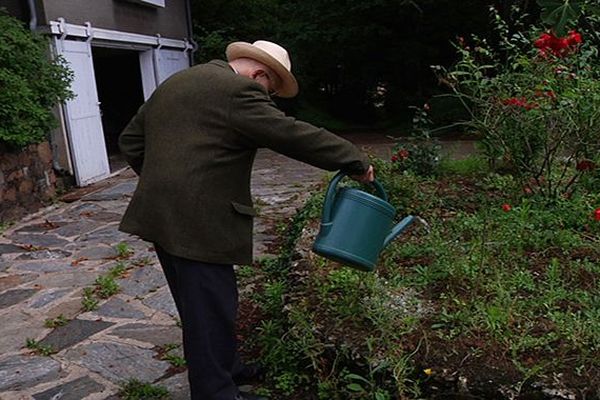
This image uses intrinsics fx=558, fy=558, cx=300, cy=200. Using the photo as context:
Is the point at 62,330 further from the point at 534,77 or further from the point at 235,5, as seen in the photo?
the point at 235,5

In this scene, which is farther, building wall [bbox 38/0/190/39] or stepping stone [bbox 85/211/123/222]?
building wall [bbox 38/0/190/39]

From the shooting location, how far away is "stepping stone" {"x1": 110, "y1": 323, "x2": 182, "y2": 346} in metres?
2.91

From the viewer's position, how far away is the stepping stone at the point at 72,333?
289 centimetres

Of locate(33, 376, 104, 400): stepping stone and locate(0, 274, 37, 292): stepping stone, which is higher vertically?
locate(0, 274, 37, 292): stepping stone

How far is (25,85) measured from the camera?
5.20 metres

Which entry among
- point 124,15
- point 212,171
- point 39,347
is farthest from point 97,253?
point 124,15

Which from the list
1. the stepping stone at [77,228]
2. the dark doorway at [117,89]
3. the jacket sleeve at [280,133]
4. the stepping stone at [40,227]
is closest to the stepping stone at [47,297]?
the stepping stone at [77,228]

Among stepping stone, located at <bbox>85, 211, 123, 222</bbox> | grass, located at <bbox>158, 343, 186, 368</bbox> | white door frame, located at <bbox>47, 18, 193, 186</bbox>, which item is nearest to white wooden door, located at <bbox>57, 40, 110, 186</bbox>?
white door frame, located at <bbox>47, 18, 193, 186</bbox>

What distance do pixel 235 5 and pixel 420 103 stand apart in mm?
4838

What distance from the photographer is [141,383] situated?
8.14 ft

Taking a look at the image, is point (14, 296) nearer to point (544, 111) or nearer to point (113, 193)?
point (113, 193)

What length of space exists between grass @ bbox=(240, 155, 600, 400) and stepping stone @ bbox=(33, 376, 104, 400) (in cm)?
74

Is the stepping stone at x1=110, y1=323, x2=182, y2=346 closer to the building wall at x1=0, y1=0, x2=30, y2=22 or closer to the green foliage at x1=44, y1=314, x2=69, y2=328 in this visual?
the green foliage at x1=44, y1=314, x2=69, y2=328

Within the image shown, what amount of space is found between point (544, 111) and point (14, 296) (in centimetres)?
352
